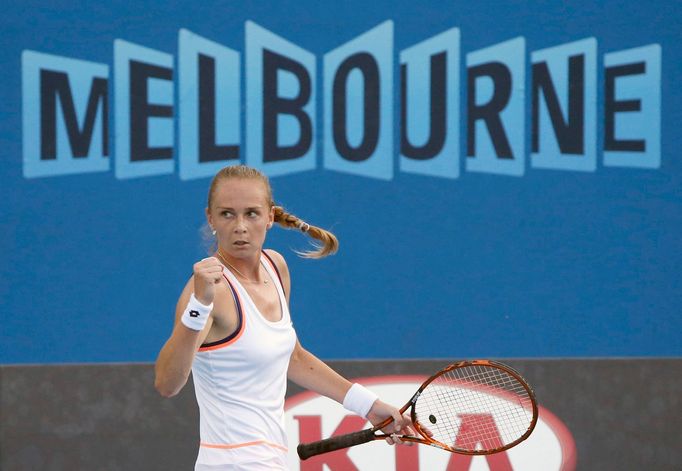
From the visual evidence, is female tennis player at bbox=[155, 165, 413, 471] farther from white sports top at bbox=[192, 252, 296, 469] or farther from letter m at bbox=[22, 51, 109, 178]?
letter m at bbox=[22, 51, 109, 178]

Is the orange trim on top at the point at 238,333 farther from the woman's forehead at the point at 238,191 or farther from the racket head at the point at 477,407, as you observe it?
the racket head at the point at 477,407

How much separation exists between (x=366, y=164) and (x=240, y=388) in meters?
2.03

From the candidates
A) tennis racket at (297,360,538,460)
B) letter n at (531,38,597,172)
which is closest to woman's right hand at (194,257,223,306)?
tennis racket at (297,360,538,460)

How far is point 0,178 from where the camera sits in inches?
178

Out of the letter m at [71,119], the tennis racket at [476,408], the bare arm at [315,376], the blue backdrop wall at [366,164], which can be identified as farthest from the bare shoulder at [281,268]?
the letter m at [71,119]

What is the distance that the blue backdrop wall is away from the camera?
448 cm

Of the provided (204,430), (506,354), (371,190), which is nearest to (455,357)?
(506,354)

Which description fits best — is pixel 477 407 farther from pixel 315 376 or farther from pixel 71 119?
pixel 71 119

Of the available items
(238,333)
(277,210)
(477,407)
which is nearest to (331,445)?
(238,333)

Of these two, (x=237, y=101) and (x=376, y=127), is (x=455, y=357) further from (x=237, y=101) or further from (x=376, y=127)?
(x=237, y=101)

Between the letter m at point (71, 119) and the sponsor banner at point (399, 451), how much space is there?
4.51ft

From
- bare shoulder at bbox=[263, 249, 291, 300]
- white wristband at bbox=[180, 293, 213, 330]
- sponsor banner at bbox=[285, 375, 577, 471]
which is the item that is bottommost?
A: sponsor banner at bbox=[285, 375, 577, 471]

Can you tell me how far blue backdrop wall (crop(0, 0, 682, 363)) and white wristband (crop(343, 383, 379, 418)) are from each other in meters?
1.42

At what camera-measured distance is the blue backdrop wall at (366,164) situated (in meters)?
4.48
